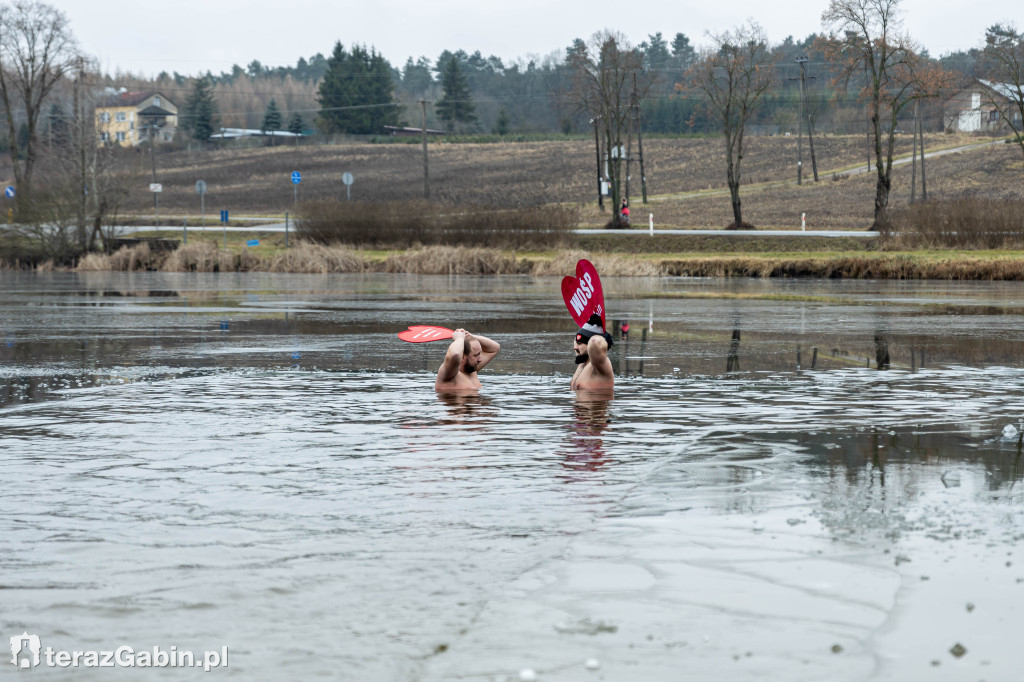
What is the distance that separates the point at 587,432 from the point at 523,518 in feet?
8.80

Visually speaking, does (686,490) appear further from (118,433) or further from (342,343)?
(342,343)

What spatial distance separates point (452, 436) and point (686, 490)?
241 centimetres

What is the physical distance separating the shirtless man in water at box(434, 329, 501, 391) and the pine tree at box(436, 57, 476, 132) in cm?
13720

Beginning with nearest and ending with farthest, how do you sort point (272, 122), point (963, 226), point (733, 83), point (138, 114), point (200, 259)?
1. point (963, 226)
2. point (200, 259)
3. point (733, 83)
4. point (272, 122)
5. point (138, 114)

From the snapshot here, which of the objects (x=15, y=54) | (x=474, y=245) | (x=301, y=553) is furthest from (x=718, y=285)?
(x=15, y=54)

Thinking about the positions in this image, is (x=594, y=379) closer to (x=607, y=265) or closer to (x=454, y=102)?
(x=607, y=265)

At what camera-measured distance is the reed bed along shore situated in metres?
35.2

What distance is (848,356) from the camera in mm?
13680

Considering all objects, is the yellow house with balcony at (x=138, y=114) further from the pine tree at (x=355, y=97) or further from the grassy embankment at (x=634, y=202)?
the grassy embankment at (x=634, y=202)

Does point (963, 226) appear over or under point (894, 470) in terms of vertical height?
over

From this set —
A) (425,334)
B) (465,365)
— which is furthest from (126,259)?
(465,365)

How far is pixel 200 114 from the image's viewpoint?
147500 mm

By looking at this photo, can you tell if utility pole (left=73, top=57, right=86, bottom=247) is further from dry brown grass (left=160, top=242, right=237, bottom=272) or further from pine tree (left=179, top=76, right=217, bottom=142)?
pine tree (left=179, top=76, right=217, bottom=142)

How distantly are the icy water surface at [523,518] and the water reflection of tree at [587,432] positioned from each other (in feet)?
0.13
